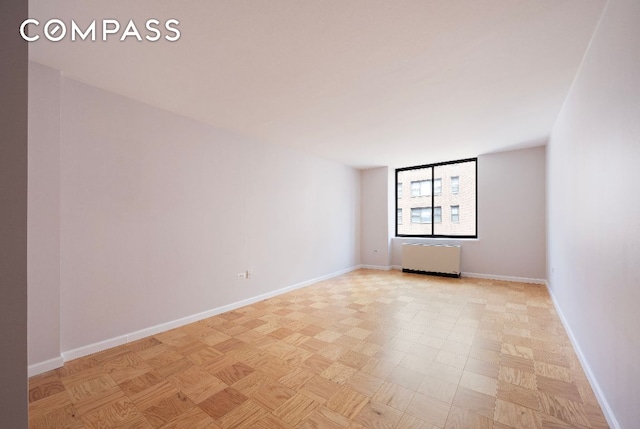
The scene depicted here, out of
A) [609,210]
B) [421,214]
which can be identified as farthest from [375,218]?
[609,210]

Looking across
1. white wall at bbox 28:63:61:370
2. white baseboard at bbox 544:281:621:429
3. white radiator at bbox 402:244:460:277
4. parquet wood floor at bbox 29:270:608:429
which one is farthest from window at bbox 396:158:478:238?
white wall at bbox 28:63:61:370

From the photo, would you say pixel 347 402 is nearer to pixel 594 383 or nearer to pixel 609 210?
pixel 594 383

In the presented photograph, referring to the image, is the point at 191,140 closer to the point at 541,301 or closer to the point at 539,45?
the point at 539,45

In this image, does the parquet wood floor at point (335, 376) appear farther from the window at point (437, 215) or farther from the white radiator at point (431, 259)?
the window at point (437, 215)

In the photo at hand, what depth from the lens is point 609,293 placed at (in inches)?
67.4

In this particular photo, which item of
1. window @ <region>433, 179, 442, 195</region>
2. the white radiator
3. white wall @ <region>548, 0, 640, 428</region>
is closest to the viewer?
white wall @ <region>548, 0, 640, 428</region>

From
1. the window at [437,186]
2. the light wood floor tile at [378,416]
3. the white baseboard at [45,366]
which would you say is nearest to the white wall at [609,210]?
the light wood floor tile at [378,416]

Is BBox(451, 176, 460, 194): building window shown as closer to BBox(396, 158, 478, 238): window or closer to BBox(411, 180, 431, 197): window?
BBox(396, 158, 478, 238): window

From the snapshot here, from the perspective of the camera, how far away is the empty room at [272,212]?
1.66 meters

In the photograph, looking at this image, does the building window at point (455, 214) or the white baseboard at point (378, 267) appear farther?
the white baseboard at point (378, 267)

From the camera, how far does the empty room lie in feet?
5.45

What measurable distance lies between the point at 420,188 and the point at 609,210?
5.63 metres

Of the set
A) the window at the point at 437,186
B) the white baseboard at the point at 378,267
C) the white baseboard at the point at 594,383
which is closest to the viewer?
the white baseboard at the point at 594,383

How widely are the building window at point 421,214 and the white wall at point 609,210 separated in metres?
4.12
